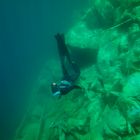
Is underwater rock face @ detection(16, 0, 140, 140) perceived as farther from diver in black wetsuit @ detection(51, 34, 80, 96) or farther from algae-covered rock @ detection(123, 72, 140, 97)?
diver in black wetsuit @ detection(51, 34, 80, 96)

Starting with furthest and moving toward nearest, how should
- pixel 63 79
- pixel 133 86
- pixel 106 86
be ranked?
pixel 63 79 < pixel 106 86 < pixel 133 86

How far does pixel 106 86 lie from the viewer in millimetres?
7910

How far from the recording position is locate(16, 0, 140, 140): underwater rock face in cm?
597

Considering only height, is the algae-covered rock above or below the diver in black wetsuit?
below

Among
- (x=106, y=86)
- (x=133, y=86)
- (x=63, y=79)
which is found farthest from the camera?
(x=63, y=79)

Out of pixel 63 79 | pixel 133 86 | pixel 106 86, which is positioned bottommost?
pixel 133 86

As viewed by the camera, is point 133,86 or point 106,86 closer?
point 133,86

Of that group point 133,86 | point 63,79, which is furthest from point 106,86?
point 63,79

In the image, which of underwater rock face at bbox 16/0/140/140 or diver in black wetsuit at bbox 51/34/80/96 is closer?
underwater rock face at bbox 16/0/140/140

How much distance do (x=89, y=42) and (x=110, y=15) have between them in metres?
2.04

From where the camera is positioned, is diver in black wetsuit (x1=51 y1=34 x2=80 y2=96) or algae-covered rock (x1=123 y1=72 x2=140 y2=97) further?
diver in black wetsuit (x1=51 y1=34 x2=80 y2=96)

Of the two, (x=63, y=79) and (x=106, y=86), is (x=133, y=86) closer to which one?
(x=106, y=86)

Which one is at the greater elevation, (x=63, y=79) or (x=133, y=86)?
(x=63, y=79)

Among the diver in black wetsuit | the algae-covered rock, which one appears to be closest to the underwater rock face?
the algae-covered rock
